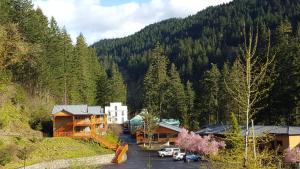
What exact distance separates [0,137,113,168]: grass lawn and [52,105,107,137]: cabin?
4.52 metres

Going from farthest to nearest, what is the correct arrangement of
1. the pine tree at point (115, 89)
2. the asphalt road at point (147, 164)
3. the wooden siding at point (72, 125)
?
the pine tree at point (115, 89)
the wooden siding at point (72, 125)
the asphalt road at point (147, 164)

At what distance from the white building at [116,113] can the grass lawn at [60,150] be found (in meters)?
58.0

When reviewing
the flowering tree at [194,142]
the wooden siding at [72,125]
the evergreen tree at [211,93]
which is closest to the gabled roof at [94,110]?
the wooden siding at [72,125]

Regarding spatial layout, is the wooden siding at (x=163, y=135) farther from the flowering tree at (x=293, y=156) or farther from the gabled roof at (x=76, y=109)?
the flowering tree at (x=293, y=156)

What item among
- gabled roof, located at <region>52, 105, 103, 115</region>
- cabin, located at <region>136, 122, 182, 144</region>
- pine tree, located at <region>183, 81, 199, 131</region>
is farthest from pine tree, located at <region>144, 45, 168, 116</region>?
gabled roof, located at <region>52, 105, 103, 115</region>

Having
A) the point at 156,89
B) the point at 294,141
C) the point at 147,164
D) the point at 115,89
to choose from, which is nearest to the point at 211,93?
the point at 156,89

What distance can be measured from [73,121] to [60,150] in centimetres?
1365

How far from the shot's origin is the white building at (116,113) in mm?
130288

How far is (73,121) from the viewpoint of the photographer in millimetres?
74250

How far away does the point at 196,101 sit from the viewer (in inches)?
4087

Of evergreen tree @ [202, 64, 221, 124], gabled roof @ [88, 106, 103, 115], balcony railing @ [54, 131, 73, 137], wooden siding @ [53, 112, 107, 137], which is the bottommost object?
balcony railing @ [54, 131, 73, 137]

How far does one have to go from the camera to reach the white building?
130 meters

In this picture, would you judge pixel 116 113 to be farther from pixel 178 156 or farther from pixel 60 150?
pixel 60 150

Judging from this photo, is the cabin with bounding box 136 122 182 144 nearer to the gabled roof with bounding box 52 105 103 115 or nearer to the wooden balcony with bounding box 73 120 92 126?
the gabled roof with bounding box 52 105 103 115
